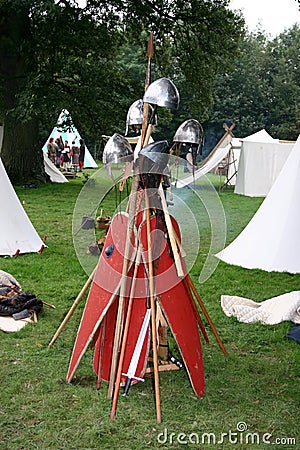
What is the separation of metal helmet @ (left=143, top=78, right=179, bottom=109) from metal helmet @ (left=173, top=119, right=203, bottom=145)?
0.89 feet

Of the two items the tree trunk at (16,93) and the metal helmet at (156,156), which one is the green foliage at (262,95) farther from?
the metal helmet at (156,156)

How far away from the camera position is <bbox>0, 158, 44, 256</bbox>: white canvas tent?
6.44 meters

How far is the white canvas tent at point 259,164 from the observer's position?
15.3 meters

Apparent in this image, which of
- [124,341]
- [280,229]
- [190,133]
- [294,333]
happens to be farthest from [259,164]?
[124,341]

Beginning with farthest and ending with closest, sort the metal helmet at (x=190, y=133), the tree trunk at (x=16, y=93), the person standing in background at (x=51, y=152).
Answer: the person standing in background at (x=51, y=152) → the tree trunk at (x=16, y=93) → the metal helmet at (x=190, y=133)

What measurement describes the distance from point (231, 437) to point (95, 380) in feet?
3.04

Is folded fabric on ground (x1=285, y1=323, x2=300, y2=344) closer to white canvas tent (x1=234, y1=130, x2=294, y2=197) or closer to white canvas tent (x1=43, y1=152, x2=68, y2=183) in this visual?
white canvas tent (x1=234, y1=130, x2=294, y2=197)

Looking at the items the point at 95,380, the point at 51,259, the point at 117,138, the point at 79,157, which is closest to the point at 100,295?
the point at 95,380

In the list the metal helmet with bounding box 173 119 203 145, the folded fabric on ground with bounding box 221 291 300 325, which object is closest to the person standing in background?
the folded fabric on ground with bounding box 221 291 300 325

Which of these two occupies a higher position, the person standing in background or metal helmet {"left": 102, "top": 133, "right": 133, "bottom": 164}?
metal helmet {"left": 102, "top": 133, "right": 133, "bottom": 164}

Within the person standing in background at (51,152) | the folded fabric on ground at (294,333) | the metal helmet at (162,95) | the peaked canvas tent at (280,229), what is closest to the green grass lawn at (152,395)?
the folded fabric on ground at (294,333)

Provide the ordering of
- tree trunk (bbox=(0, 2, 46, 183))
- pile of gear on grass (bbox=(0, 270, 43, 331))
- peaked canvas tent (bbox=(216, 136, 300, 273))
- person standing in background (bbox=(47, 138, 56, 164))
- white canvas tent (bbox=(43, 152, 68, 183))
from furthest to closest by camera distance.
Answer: person standing in background (bbox=(47, 138, 56, 164)) → white canvas tent (bbox=(43, 152, 68, 183)) → tree trunk (bbox=(0, 2, 46, 183)) → peaked canvas tent (bbox=(216, 136, 300, 273)) → pile of gear on grass (bbox=(0, 270, 43, 331))

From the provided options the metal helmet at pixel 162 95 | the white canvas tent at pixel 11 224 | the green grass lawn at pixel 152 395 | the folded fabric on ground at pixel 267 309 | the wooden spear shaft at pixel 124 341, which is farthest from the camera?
the white canvas tent at pixel 11 224

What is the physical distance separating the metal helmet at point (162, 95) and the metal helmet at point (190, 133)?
0.89 feet
